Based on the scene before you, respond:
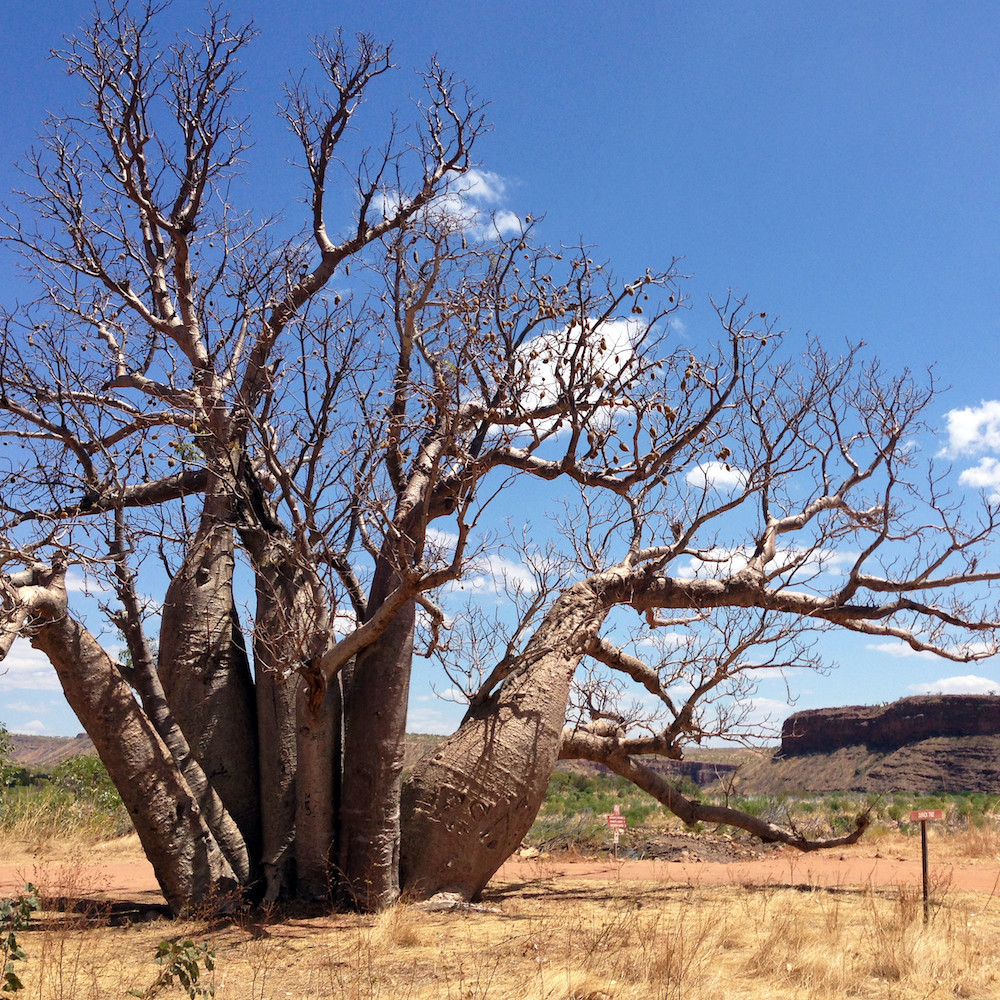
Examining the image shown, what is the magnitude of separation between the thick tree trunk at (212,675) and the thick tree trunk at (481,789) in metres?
1.09

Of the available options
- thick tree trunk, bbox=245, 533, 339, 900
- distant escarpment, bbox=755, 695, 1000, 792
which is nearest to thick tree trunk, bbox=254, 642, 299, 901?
thick tree trunk, bbox=245, 533, 339, 900

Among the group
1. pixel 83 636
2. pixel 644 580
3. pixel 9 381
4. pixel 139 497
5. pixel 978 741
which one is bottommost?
pixel 978 741

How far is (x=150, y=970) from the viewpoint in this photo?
4078 mm

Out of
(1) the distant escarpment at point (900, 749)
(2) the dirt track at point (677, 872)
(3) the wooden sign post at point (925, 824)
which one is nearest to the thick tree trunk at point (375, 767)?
(2) the dirt track at point (677, 872)

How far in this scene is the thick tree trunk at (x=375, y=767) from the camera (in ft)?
18.4

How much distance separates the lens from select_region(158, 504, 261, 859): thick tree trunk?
5883mm

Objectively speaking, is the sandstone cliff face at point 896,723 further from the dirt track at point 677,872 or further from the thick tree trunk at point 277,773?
the thick tree trunk at point 277,773

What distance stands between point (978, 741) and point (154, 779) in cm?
3252

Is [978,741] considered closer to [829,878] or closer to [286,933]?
[829,878]

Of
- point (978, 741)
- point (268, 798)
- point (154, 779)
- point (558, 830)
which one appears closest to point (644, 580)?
point (268, 798)

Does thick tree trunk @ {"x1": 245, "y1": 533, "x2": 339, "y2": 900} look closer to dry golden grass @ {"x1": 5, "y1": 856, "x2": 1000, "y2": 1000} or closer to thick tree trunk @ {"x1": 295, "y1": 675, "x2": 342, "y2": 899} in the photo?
thick tree trunk @ {"x1": 295, "y1": 675, "x2": 342, "y2": 899}

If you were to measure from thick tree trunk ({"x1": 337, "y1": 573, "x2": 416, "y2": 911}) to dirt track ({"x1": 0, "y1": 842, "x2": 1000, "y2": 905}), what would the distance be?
6.02 feet

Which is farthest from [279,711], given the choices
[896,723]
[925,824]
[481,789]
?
[896,723]

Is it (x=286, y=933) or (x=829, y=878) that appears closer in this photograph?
(x=286, y=933)
